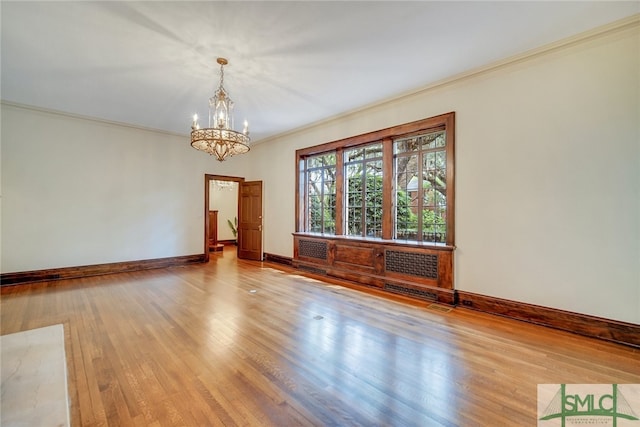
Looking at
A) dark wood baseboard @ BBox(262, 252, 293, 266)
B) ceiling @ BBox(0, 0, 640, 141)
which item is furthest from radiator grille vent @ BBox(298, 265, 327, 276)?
ceiling @ BBox(0, 0, 640, 141)

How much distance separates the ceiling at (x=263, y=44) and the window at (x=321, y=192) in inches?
67.0

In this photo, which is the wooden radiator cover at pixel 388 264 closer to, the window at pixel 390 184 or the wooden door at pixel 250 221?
the window at pixel 390 184

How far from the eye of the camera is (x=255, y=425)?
1678 mm

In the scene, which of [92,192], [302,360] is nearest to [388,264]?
[302,360]

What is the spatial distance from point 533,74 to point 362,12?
7.58 ft

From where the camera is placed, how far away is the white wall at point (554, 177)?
279 centimetres

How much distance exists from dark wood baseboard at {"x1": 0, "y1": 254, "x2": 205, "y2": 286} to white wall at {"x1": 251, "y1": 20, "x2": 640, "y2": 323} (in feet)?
20.2

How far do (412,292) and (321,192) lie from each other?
116 inches

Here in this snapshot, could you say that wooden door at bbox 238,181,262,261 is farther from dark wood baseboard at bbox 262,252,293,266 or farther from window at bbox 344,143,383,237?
window at bbox 344,143,383,237

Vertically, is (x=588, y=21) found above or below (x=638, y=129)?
above

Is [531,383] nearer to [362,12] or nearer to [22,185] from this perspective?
[362,12]

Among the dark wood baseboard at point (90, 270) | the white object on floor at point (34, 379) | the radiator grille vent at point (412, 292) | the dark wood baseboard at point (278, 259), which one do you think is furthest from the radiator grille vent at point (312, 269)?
the white object on floor at point (34, 379)

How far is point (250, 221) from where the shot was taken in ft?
25.0

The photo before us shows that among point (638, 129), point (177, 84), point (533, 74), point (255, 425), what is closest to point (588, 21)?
point (533, 74)
